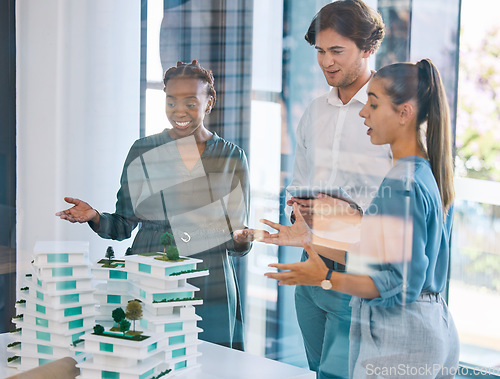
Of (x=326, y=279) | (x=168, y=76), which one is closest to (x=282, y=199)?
(x=326, y=279)

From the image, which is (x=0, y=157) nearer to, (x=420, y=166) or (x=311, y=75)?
(x=311, y=75)

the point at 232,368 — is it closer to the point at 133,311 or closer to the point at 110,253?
the point at 133,311

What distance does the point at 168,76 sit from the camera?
169 cm

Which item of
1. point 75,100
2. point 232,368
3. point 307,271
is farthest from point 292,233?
point 75,100

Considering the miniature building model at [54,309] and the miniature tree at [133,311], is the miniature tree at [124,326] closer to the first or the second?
the miniature tree at [133,311]

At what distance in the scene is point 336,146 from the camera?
57.1 inches

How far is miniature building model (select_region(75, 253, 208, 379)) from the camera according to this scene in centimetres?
133

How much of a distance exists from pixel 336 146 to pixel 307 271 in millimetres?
315

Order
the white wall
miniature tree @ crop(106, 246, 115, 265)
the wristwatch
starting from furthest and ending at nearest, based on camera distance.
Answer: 1. the white wall
2. miniature tree @ crop(106, 246, 115, 265)
3. the wristwatch

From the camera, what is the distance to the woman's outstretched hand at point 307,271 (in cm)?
142

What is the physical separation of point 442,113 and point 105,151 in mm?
981

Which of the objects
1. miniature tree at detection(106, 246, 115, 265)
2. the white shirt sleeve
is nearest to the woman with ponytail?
the white shirt sleeve

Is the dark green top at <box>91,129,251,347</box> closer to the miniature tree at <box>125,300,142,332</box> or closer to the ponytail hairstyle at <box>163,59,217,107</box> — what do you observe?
the ponytail hairstyle at <box>163,59,217,107</box>

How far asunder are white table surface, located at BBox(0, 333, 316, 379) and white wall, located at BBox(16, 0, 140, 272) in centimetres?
41
